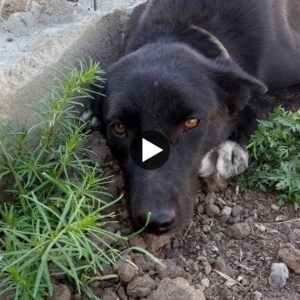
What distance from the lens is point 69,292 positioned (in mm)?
2139

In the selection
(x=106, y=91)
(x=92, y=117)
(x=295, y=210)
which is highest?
(x=106, y=91)

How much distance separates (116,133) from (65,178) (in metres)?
0.34

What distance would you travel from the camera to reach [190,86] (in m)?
2.65

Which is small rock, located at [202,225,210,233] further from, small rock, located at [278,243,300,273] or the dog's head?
small rock, located at [278,243,300,273]

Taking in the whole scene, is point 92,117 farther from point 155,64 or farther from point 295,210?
point 295,210

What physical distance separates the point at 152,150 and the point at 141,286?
0.58 meters

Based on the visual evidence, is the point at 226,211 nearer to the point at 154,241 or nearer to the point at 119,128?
the point at 154,241

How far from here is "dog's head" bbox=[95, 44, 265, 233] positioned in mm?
2463

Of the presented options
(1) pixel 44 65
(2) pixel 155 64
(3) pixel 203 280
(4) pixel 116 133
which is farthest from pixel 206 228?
(1) pixel 44 65

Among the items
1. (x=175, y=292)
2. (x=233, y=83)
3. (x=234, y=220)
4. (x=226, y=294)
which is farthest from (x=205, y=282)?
(x=233, y=83)

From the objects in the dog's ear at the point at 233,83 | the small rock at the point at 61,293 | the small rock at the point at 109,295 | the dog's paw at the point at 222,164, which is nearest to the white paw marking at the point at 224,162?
the dog's paw at the point at 222,164

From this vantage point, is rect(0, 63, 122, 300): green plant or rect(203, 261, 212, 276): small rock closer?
rect(0, 63, 122, 300): green plant

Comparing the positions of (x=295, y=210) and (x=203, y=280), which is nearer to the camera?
(x=203, y=280)

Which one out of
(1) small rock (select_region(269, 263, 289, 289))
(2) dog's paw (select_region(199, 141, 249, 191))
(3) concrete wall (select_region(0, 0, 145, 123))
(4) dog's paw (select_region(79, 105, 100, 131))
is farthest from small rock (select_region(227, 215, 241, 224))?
(3) concrete wall (select_region(0, 0, 145, 123))
